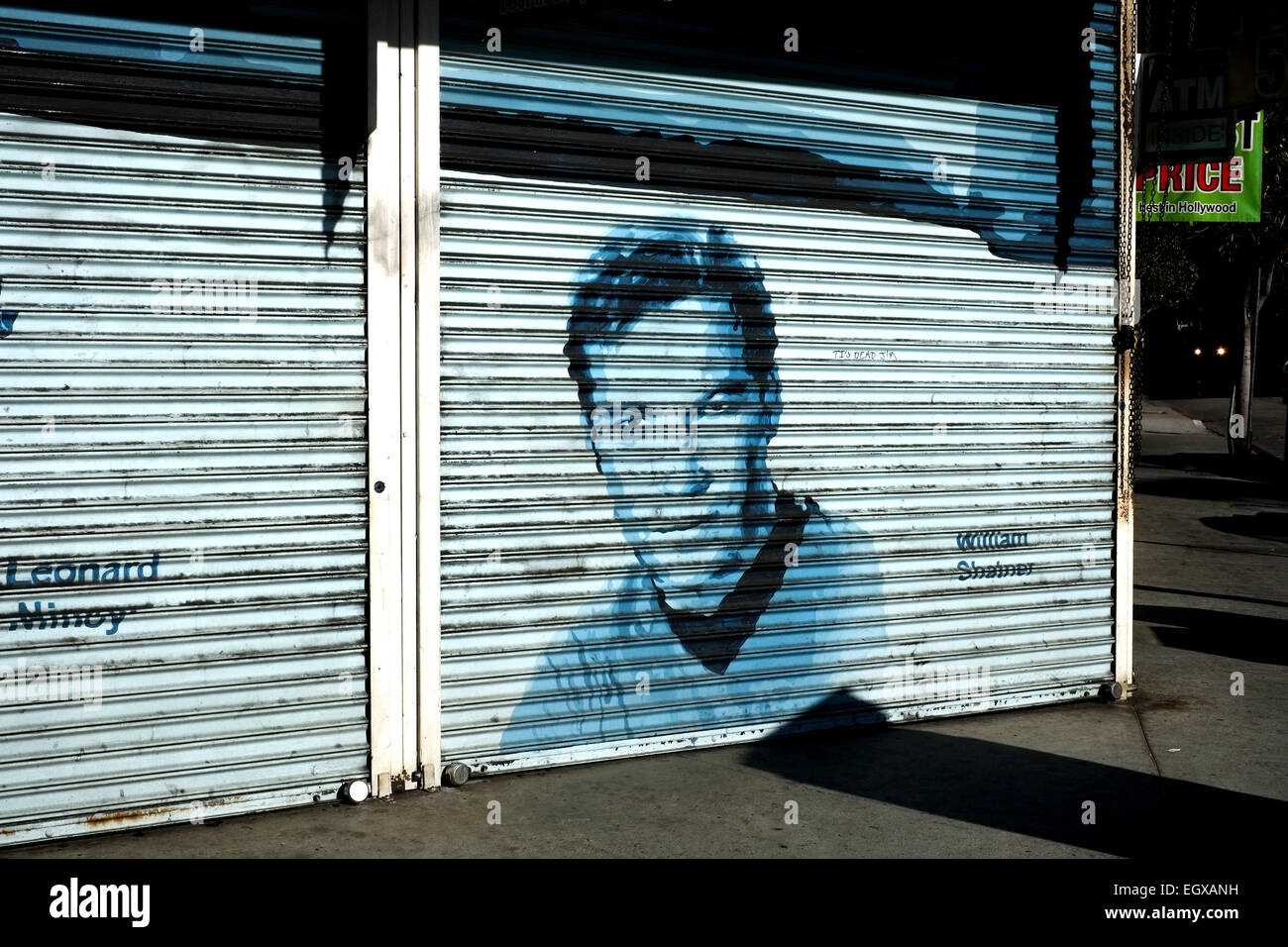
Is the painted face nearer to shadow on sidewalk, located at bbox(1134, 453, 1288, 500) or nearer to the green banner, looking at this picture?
the green banner

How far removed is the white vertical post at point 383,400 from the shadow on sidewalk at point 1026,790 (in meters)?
1.94

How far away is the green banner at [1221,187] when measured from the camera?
14.3 meters

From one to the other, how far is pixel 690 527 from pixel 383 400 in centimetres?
179

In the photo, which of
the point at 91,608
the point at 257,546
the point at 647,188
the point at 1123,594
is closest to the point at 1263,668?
the point at 1123,594

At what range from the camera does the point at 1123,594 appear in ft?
26.5

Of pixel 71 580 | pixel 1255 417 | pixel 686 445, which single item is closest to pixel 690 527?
pixel 686 445

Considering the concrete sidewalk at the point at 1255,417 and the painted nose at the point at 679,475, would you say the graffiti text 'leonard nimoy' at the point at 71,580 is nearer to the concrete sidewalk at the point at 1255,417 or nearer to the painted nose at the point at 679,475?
the painted nose at the point at 679,475

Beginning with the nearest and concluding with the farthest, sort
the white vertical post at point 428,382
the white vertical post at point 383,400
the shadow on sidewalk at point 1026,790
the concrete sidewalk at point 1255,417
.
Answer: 1. the shadow on sidewalk at point 1026,790
2. the white vertical post at point 383,400
3. the white vertical post at point 428,382
4. the concrete sidewalk at point 1255,417

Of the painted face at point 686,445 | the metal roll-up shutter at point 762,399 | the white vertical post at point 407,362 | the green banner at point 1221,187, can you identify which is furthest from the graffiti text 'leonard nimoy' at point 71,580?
the green banner at point 1221,187

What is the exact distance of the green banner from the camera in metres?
14.3

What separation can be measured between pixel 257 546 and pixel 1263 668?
6.82m

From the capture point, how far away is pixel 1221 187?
14.5m
